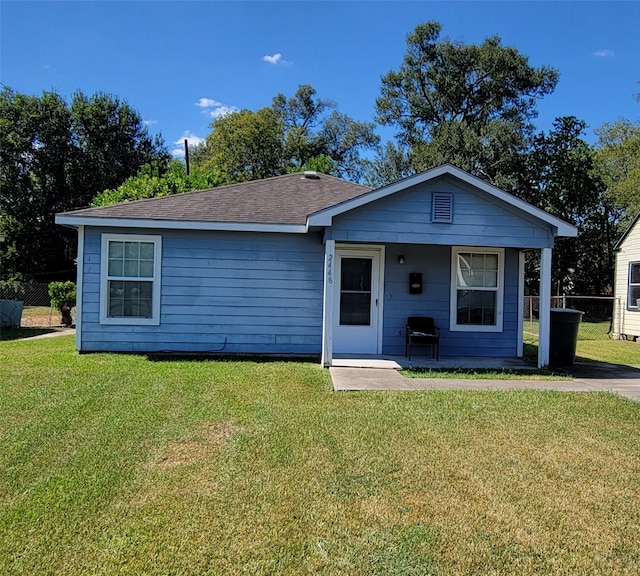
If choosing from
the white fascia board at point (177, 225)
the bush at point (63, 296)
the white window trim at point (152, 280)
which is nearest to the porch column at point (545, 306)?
the white fascia board at point (177, 225)

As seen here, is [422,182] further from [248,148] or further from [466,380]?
[248,148]

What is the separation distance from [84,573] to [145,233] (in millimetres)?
6808

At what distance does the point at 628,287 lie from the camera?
14.0m

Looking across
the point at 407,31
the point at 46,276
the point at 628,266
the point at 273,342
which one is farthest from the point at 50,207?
the point at 628,266

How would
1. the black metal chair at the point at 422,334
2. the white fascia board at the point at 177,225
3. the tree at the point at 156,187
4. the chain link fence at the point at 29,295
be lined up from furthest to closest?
the chain link fence at the point at 29,295 < the tree at the point at 156,187 < the black metal chair at the point at 422,334 < the white fascia board at the point at 177,225

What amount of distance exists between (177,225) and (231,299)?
1.58m

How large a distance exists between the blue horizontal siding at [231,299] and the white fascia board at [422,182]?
1362mm

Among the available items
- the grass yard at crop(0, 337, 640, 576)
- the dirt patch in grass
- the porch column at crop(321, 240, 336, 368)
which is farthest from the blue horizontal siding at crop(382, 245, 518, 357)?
the dirt patch in grass

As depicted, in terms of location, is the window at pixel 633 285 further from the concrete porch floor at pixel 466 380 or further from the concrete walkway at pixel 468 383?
the concrete walkway at pixel 468 383

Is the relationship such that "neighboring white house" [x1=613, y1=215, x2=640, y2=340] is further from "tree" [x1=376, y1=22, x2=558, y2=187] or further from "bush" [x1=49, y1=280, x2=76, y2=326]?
"bush" [x1=49, y1=280, x2=76, y2=326]

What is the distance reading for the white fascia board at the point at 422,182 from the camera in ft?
24.1

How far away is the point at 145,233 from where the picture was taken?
8406 millimetres

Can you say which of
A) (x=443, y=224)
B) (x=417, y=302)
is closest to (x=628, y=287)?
(x=417, y=302)

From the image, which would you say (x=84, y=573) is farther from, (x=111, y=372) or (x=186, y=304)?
(x=186, y=304)
